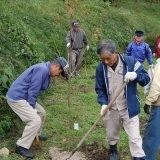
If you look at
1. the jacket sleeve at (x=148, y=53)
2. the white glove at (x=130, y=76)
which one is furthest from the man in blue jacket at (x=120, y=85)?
the jacket sleeve at (x=148, y=53)

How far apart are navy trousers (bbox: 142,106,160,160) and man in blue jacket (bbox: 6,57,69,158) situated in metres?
1.38

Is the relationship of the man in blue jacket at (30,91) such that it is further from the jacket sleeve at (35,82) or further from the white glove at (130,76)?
the white glove at (130,76)

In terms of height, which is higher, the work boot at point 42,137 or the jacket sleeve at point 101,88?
the jacket sleeve at point 101,88

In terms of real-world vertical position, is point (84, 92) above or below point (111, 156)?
below

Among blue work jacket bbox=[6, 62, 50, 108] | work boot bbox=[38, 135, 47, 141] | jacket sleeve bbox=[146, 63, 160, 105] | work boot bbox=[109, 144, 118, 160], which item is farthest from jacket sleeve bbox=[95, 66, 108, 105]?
work boot bbox=[38, 135, 47, 141]

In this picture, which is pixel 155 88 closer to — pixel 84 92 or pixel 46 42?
pixel 84 92

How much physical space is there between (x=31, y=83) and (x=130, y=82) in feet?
4.82

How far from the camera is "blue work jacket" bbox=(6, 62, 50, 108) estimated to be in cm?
523

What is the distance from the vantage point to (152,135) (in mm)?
5043

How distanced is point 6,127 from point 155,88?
288 centimetres

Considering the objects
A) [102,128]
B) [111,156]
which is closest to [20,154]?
[111,156]

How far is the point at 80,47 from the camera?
1162 cm

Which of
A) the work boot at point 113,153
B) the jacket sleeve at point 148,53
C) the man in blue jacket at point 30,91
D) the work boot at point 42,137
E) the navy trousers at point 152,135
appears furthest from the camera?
the jacket sleeve at point 148,53

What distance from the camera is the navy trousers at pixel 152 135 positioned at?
4953mm
